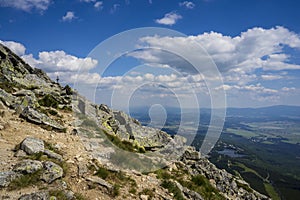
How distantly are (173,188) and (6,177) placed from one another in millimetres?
9461

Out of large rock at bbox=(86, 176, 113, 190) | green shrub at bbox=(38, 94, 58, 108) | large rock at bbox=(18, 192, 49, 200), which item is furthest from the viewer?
green shrub at bbox=(38, 94, 58, 108)

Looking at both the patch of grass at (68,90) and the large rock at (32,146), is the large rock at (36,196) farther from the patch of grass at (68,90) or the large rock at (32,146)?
the patch of grass at (68,90)

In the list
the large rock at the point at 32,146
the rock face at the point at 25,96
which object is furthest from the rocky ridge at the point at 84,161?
the rock face at the point at 25,96

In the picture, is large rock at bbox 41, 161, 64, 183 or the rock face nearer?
large rock at bbox 41, 161, 64, 183

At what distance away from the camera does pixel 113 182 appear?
12703 mm

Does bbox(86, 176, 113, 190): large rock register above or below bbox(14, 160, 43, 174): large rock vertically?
below

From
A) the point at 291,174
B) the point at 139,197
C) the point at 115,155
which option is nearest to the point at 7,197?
the point at 139,197

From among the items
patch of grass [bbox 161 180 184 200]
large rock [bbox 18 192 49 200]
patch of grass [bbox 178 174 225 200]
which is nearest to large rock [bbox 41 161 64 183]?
large rock [bbox 18 192 49 200]

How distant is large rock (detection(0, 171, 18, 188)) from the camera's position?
9.85m

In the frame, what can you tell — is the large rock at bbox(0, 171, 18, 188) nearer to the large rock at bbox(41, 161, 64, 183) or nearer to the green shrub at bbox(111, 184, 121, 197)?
the large rock at bbox(41, 161, 64, 183)

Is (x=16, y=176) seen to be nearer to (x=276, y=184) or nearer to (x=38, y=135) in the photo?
(x=38, y=135)

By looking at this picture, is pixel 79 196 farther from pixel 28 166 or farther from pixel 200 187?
pixel 200 187

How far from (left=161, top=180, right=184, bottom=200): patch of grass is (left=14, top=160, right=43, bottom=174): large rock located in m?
7.60

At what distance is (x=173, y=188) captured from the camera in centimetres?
1456
